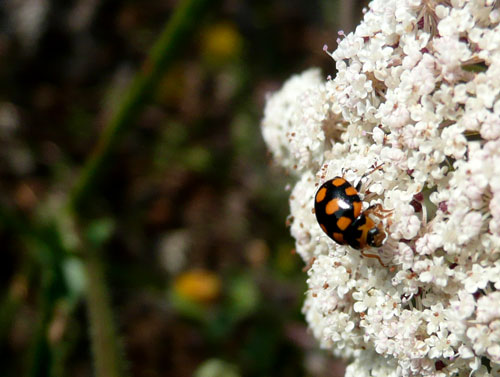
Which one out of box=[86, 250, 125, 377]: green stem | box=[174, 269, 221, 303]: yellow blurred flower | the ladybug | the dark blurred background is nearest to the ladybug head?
the ladybug

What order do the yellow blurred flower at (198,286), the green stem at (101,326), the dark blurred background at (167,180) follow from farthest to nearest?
the yellow blurred flower at (198,286) < the dark blurred background at (167,180) < the green stem at (101,326)

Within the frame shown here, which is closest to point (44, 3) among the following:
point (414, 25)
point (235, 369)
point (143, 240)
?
point (143, 240)

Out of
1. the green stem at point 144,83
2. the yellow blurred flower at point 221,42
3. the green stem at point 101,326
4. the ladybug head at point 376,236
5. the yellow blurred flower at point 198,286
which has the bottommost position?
the ladybug head at point 376,236

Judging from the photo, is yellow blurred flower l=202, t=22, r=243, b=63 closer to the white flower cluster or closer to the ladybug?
the white flower cluster

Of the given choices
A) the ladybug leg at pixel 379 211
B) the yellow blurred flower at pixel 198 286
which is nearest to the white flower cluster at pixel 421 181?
the ladybug leg at pixel 379 211

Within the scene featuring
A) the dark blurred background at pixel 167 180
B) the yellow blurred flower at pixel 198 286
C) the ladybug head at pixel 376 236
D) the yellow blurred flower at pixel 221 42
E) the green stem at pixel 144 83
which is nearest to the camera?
the ladybug head at pixel 376 236

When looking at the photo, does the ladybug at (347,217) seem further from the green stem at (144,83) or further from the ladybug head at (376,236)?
the green stem at (144,83)

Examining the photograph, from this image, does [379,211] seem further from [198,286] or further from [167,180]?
[167,180]

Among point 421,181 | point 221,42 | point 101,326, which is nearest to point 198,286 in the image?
point 101,326
